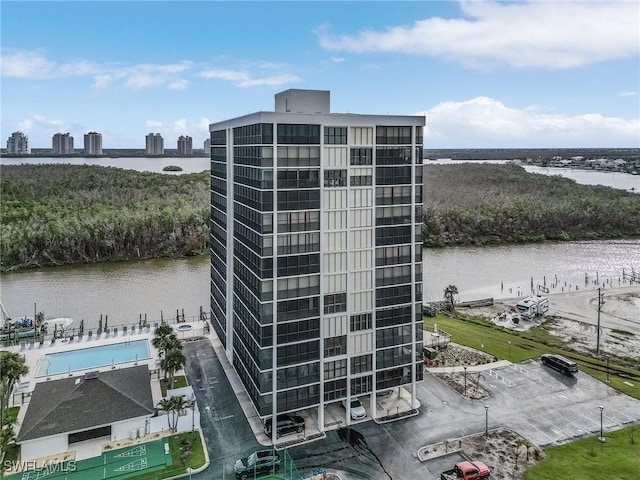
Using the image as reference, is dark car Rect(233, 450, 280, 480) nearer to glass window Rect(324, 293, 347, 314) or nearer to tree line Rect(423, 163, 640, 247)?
glass window Rect(324, 293, 347, 314)

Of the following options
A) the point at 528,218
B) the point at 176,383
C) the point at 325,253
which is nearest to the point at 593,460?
the point at 325,253

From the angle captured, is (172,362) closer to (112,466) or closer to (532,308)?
(112,466)

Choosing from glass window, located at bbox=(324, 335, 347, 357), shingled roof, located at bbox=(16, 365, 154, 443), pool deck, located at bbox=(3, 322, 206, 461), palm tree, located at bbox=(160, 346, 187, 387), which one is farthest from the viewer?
palm tree, located at bbox=(160, 346, 187, 387)

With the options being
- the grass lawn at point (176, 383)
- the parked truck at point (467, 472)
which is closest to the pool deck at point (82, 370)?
the grass lawn at point (176, 383)

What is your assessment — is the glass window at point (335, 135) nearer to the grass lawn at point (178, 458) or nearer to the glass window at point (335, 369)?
the glass window at point (335, 369)

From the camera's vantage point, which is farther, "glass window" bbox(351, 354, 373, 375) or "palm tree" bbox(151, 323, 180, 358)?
"palm tree" bbox(151, 323, 180, 358)

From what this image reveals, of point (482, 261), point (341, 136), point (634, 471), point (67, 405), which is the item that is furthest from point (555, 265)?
point (67, 405)

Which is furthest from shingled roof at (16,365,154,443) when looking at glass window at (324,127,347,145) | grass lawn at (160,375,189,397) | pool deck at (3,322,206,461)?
glass window at (324,127,347,145)
